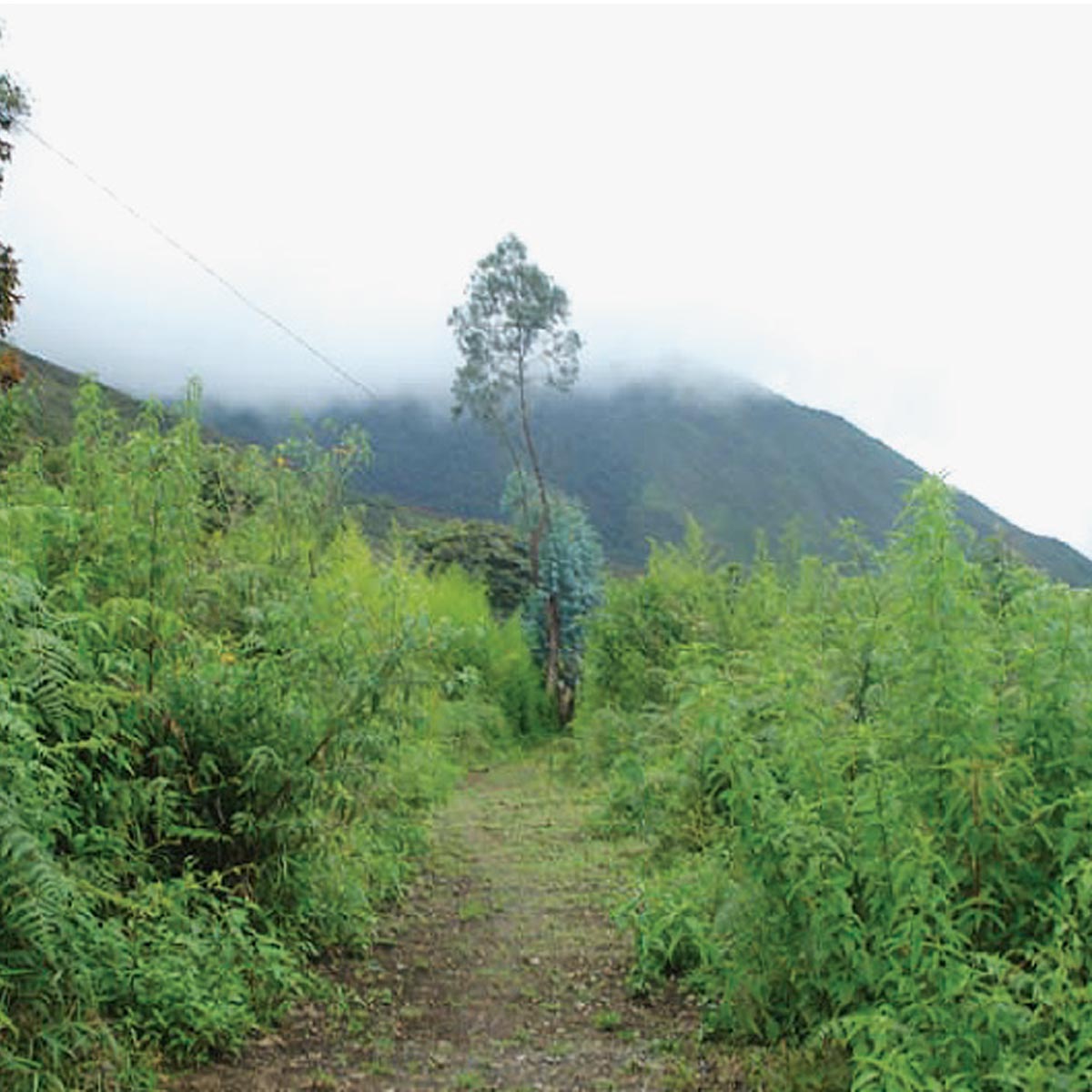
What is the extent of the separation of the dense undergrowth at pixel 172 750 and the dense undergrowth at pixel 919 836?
172 cm

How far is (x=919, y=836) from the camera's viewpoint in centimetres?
416

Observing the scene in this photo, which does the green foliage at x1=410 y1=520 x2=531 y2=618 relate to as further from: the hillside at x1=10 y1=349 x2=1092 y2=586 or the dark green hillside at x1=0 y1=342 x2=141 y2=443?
the dark green hillside at x1=0 y1=342 x2=141 y2=443

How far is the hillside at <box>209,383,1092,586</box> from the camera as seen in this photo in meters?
35.1

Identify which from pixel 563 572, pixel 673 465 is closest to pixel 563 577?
pixel 563 572

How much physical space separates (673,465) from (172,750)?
159ft

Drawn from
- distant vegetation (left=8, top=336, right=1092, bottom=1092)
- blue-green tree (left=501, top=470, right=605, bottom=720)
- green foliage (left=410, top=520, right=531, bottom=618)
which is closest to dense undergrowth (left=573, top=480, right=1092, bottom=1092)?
distant vegetation (left=8, top=336, right=1092, bottom=1092)

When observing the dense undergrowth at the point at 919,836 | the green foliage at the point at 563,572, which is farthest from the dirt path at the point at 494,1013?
the green foliage at the point at 563,572

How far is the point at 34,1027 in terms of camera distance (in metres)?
4.12

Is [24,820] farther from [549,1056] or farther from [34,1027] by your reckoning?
[549,1056]

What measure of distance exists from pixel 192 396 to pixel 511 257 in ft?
67.7

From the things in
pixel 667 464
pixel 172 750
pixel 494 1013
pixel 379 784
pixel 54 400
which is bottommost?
pixel 494 1013

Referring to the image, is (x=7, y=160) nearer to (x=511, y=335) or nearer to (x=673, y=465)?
(x=511, y=335)

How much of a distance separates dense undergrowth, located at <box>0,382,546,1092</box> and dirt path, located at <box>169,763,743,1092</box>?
27 cm

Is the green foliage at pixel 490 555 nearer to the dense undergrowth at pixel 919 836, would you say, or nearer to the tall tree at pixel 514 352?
the tall tree at pixel 514 352
